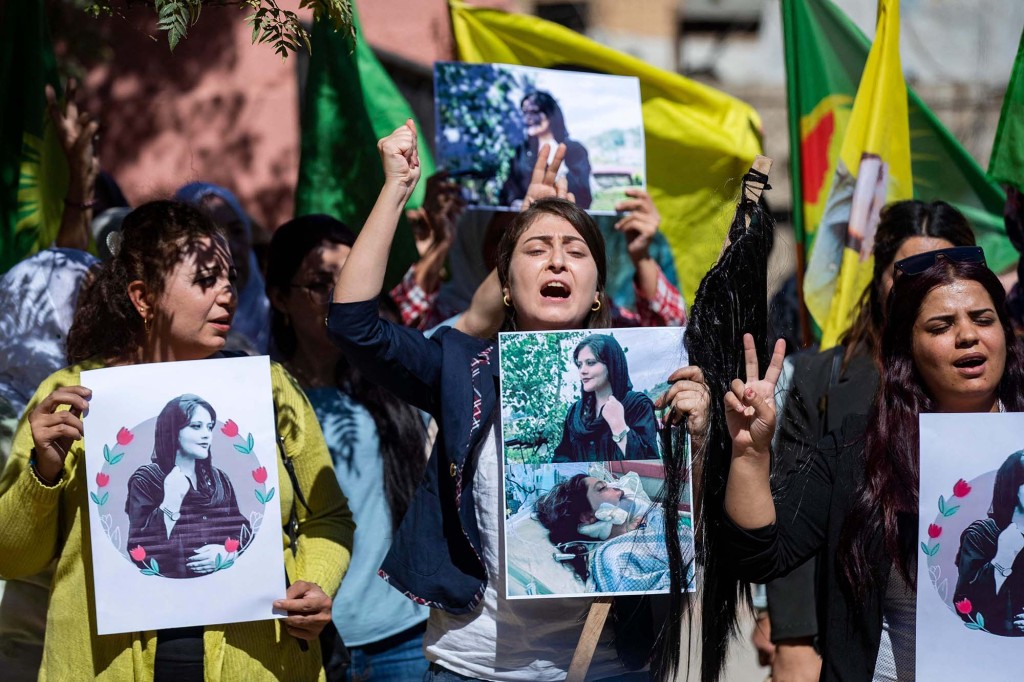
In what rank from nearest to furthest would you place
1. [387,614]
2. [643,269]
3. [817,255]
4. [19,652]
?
[19,652], [387,614], [643,269], [817,255]

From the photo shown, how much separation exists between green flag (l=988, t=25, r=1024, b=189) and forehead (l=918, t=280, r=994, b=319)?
1.52m

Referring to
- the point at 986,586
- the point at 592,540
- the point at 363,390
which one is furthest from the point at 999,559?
the point at 363,390

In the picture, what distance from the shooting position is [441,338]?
9.59 feet

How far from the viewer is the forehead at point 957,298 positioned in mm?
2668

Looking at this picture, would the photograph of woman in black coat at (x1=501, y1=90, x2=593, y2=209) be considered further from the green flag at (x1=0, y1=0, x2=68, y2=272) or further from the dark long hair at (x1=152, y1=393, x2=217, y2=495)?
the dark long hair at (x1=152, y1=393, x2=217, y2=495)

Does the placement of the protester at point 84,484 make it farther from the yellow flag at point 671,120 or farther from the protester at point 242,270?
the yellow flag at point 671,120

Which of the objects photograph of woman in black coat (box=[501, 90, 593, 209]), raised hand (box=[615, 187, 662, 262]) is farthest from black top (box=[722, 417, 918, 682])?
photograph of woman in black coat (box=[501, 90, 593, 209])

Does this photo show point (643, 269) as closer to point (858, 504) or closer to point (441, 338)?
point (441, 338)

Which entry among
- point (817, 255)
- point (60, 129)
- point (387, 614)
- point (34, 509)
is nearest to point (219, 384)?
point (34, 509)

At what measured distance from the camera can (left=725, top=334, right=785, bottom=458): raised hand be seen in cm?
252

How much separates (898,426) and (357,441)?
161cm

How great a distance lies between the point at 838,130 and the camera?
4742mm

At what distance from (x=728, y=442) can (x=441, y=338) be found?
2.45ft

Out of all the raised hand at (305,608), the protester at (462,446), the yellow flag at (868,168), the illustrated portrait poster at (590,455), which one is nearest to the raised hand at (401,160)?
the protester at (462,446)
